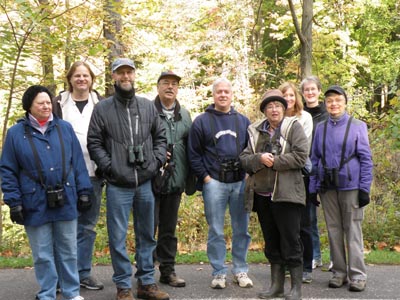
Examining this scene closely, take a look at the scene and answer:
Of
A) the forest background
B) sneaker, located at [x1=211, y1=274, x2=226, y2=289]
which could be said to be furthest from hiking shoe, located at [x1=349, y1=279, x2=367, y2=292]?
the forest background

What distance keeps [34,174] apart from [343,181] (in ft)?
10.5

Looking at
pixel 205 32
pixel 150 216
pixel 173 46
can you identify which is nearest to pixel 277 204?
pixel 150 216

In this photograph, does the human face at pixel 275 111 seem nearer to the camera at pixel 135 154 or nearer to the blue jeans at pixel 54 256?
the camera at pixel 135 154

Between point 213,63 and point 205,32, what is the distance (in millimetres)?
1410

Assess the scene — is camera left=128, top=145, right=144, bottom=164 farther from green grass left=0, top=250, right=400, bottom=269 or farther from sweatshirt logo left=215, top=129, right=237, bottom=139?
→ green grass left=0, top=250, right=400, bottom=269

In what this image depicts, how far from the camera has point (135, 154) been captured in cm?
511

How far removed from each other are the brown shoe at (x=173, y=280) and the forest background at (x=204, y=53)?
1.81 metres

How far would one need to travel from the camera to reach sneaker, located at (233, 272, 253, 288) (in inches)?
226

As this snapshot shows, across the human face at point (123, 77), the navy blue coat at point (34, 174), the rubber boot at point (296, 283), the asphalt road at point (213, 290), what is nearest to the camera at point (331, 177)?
the rubber boot at point (296, 283)

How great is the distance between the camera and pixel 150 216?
537 centimetres

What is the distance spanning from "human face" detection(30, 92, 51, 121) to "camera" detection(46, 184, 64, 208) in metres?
0.70

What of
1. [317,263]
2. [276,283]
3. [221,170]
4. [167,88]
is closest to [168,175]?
[221,170]

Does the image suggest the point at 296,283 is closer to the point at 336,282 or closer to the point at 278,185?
the point at 336,282

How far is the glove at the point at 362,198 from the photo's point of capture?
5.51 metres
